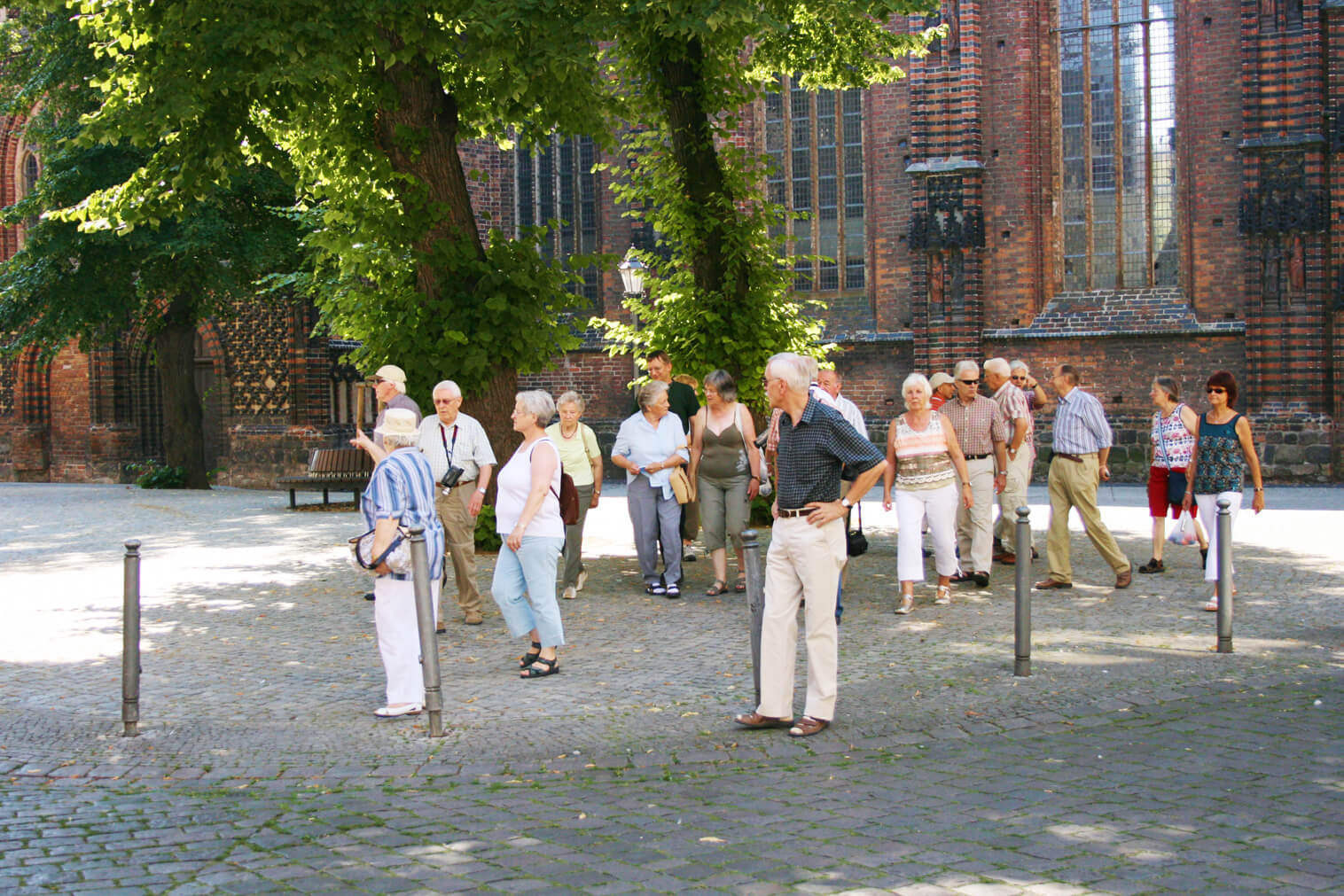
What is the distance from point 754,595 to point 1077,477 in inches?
190

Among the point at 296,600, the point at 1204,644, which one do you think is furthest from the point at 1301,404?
the point at 296,600

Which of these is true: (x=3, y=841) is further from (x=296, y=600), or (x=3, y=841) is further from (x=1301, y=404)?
(x=1301, y=404)

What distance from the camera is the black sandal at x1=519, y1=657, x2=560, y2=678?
8.09 metres

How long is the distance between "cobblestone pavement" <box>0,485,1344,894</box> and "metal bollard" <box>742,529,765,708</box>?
0.38m

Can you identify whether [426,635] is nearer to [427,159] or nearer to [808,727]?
[808,727]

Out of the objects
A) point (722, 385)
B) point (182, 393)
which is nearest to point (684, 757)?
point (722, 385)

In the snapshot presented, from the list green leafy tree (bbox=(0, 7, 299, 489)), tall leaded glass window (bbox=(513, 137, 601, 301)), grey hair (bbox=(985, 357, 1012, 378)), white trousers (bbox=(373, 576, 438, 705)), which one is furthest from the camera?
tall leaded glass window (bbox=(513, 137, 601, 301))

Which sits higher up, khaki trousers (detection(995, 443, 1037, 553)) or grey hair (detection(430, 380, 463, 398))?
grey hair (detection(430, 380, 463, 398))

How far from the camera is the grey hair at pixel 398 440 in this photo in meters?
7.52

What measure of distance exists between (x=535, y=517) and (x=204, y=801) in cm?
281

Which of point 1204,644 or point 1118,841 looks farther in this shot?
point 1204,644

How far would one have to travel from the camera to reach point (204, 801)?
5.75 metres

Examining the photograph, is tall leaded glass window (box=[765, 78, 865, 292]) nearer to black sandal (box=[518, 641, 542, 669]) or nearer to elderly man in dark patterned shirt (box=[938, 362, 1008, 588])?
elderly man in dark patterned shirt (box=[938, 362, 1008, 588])

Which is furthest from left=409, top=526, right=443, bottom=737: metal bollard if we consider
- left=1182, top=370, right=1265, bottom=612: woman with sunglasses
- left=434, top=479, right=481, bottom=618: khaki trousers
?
left=1182, top=370, right=1265, bottom=612: woman with sunglasses
